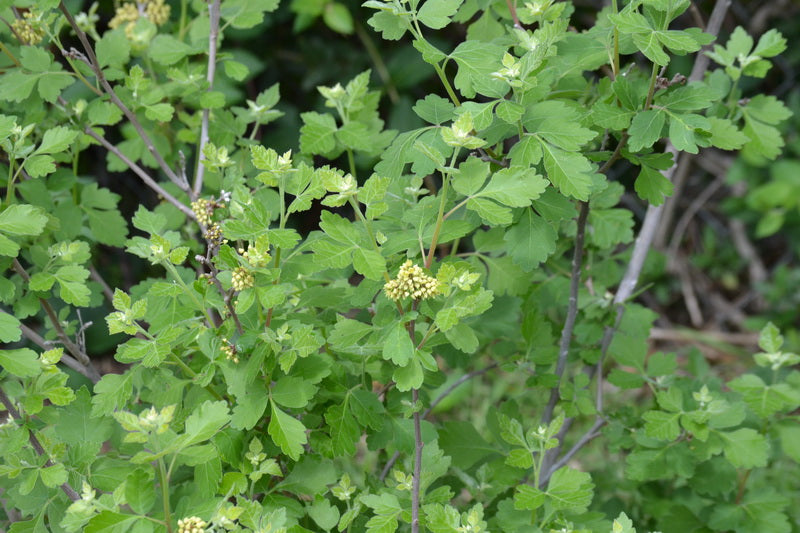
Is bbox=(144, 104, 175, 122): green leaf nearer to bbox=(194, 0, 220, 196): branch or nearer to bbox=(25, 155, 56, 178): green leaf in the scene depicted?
bbox=(194, 0, 220, 196): branch

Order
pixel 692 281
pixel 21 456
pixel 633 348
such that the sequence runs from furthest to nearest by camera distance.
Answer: pixel 692 281
pixel 633 348
pixel 21 456

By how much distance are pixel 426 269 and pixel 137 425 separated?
0.39 metres

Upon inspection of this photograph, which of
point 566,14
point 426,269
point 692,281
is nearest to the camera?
point 426,269

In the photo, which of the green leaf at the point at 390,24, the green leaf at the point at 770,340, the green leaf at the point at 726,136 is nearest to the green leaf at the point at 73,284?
the green leaf at the point at 390,24

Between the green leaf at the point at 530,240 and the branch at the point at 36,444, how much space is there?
2.25ft

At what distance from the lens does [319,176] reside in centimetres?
104

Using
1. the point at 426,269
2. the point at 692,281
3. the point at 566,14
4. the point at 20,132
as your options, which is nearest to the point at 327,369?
the point at 426,269

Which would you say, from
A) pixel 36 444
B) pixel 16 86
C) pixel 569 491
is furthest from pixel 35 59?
pixel 569 491

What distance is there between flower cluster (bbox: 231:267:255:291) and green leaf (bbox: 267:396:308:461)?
0.56ft

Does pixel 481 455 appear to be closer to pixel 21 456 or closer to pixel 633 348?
pixel 633 348

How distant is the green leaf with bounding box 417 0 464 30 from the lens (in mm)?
1082

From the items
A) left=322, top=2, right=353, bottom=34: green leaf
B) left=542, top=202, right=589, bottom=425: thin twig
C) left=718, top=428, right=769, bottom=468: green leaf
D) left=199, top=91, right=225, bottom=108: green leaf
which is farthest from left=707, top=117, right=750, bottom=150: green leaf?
left=322, top=2, right=353, bottom=34: green leaf

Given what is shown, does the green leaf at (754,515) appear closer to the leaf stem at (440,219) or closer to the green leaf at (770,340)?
the green leaf at (770,340)

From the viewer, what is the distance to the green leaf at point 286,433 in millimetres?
1066
